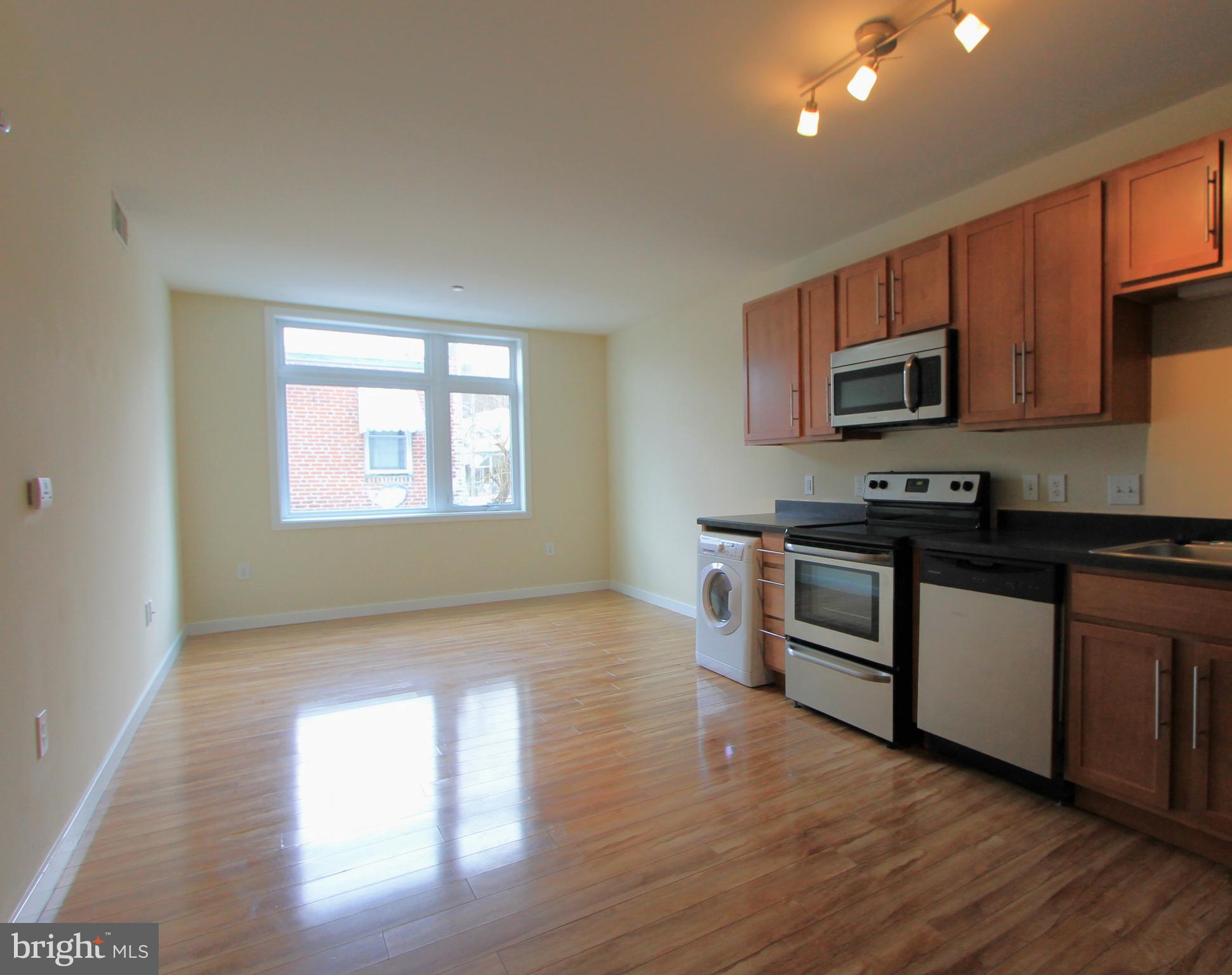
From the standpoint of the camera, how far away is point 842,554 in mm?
2861

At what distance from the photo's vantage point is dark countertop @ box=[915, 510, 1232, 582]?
1.91m

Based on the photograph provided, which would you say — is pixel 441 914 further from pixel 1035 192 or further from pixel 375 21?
pixel 1035 192

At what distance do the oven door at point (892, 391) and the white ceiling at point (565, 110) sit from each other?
2.90 feet

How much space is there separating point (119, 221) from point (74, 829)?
2.77 m

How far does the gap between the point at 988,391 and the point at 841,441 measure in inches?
41.8

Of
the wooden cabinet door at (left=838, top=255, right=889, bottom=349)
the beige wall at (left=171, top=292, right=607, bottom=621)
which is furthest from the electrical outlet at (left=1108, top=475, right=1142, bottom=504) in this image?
the beige wall at (left=171, top=292, right=607, bottom=621)

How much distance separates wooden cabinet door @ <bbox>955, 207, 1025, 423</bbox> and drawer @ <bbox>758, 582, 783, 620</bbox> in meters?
1.24

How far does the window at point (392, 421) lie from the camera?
521 cm

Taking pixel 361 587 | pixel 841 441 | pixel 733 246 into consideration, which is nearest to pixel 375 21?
pixel 733 246

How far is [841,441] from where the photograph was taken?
12.1 feet

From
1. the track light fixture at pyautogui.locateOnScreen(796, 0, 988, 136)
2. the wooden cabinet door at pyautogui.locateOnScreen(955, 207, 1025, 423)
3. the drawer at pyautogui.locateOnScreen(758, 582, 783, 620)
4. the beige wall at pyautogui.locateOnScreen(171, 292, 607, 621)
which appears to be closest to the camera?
the track light fixture at pyautogui.locateOnScreen(796, 0, 988, 136)

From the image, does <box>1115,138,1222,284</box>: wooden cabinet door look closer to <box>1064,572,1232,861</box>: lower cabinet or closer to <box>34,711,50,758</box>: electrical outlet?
<box>1064,572,1232,861</box>: lower cabinet

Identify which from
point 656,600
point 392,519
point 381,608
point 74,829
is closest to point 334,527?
point 392,519

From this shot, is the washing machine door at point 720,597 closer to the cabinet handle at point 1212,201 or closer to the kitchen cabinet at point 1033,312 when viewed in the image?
the kitchen cabinet at point 1033,312
